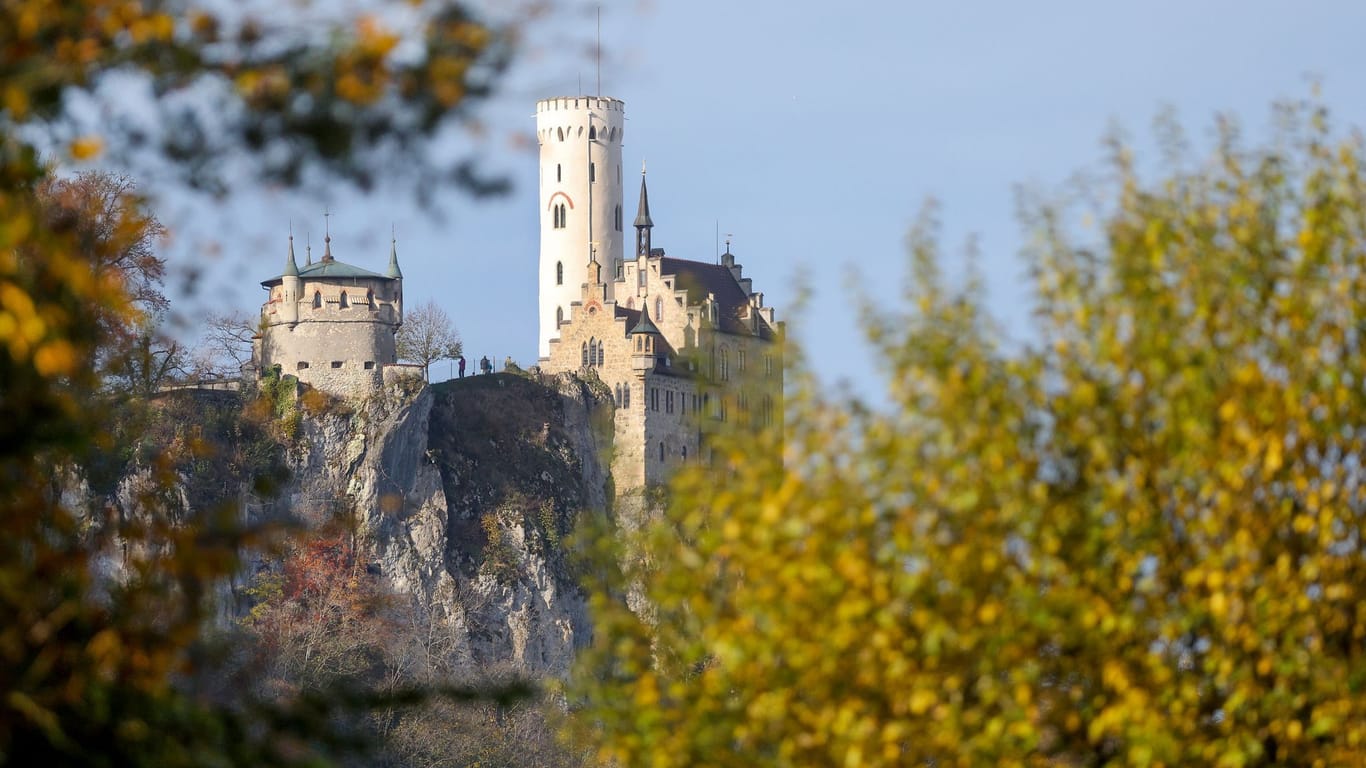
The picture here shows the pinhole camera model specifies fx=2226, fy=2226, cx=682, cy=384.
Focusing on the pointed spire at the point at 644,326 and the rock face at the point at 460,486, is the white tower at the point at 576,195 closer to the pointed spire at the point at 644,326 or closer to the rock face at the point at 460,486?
the pointed spire at the point at 644,326

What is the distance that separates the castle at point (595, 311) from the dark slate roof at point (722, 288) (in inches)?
3.8

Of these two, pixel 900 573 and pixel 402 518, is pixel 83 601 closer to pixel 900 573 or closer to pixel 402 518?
pixel 900 573

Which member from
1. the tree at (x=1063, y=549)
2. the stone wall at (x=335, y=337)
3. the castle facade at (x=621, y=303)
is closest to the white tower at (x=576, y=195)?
the castle facade at (x=621, y=303)

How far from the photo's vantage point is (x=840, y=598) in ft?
47.7

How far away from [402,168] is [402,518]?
7756 cm

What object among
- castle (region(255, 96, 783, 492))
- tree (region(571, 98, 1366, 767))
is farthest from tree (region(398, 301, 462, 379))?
tree (region(571, 98, 1366, 767))

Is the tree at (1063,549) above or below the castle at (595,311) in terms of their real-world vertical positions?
below

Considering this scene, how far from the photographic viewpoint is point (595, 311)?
326 feet

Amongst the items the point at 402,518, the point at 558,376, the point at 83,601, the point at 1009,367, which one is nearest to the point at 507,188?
the point at 83,601

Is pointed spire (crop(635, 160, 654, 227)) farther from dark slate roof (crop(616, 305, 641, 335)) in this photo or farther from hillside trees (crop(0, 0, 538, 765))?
hillside trees (crop(0, 0, 538, 765))

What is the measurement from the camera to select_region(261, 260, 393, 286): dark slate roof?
307 feet

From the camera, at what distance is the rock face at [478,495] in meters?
87.6

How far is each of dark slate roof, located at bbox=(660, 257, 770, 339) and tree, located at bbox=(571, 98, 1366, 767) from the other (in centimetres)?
8435

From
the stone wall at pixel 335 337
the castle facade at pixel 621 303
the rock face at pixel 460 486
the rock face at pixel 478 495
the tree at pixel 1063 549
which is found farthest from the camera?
the castle facade at pixel 621 303
